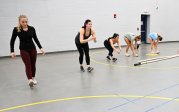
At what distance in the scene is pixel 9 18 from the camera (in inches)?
339

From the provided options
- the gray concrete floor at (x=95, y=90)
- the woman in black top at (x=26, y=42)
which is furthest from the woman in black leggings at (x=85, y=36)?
the woman in black top at (x=26, y=42)

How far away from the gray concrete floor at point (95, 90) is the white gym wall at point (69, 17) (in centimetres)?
344

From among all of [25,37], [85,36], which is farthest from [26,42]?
[85,36]

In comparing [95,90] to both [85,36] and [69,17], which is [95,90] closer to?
[85,36]

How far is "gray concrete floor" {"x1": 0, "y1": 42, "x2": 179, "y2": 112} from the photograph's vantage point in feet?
10.6

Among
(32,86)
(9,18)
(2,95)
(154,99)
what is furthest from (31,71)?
(9,18)

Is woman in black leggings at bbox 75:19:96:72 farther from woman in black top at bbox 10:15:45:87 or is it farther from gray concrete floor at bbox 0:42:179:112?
woman in black top at bbox 10:15:45:87

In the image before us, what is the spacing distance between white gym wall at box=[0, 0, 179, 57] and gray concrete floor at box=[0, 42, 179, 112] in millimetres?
3436

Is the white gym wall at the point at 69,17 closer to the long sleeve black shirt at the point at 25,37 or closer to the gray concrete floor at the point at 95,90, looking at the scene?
the gray concrete floor at the point at 95,90

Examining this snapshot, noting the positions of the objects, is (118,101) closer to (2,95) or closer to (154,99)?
(154,99)

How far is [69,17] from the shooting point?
32.8 feet

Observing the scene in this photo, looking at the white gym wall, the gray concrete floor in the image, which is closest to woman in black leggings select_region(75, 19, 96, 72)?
the gray concrete floor

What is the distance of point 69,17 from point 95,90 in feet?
21.2

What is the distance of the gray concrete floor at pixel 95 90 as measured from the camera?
3.23m
